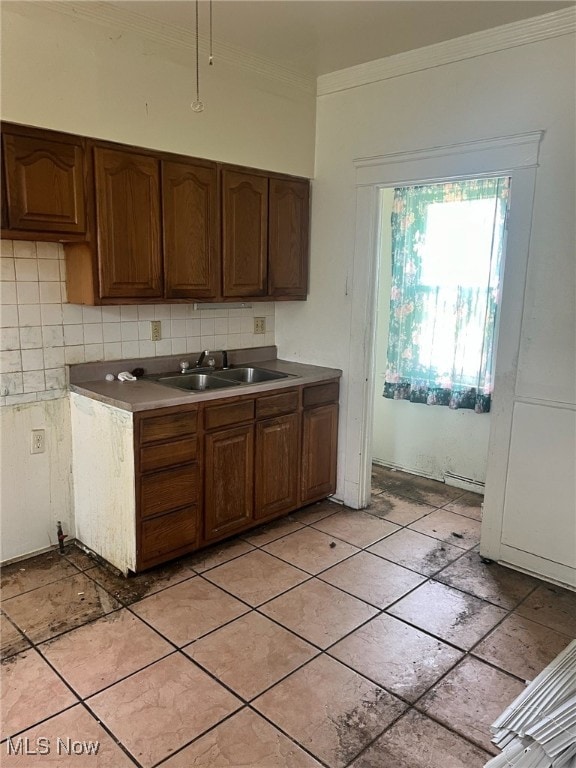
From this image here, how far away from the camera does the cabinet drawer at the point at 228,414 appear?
117 inches

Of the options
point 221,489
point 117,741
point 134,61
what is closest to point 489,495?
point 221,489

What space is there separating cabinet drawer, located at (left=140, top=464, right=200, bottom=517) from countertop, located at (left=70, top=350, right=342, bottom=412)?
36 cm

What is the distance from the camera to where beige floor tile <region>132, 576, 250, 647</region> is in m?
2.44

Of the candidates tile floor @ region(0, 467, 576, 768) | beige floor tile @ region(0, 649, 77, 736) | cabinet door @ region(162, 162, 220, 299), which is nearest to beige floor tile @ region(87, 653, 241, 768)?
tile floor @ region(0, 467, 576, 768)

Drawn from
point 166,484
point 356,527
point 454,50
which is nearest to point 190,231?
point 166,484

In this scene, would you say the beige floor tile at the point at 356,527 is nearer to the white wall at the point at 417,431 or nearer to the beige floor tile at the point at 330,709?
the white wall at the point at 417,431

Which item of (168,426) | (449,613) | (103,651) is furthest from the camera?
(168,426)

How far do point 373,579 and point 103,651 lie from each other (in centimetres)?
134

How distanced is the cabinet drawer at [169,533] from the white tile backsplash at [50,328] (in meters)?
0.88

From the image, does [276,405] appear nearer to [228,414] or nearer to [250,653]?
[228,414]

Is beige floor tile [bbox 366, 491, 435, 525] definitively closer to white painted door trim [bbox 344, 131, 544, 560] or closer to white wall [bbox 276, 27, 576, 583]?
white painted door trim [bbox 344, 131, 544, 560]

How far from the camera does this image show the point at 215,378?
3451 millimetres

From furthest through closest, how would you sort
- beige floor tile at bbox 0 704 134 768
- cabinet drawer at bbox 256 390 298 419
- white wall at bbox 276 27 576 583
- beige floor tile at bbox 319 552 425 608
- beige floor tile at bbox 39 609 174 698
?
cabinet drawer at bbox 256 390 298 419, beige floor tile at bbox 319 552 425 608, white wall at bbox 276 27 576 583, beige floor tile at bbox 39 609 174 698, beige floor tile at bbox 0 704 134 768

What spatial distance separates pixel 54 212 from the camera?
256 cm
